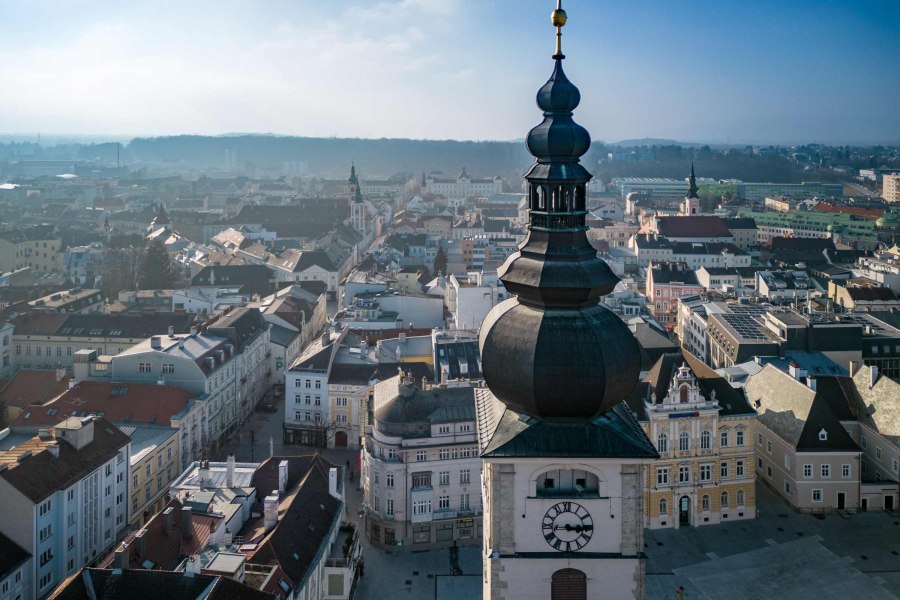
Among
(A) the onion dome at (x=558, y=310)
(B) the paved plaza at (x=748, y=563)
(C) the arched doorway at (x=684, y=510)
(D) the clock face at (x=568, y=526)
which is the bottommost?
(B) the paved plaza at (x=748, y=563)

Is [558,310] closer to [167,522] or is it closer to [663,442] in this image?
[167,522]

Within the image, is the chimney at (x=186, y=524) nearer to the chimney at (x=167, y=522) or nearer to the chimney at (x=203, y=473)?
the chimney at (x=167, y=522)

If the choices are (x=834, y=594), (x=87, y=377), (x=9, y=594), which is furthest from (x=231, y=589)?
(x=87, y=377)

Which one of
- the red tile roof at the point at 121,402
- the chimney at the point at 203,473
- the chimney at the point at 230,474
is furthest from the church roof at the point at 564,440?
the red tile roof at the point at 121,402

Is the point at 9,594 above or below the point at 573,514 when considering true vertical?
below

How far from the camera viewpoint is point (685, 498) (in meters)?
41.5

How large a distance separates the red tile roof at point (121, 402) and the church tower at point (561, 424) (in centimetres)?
3360

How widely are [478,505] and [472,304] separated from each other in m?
27.3

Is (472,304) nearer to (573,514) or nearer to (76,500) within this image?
(76,500)

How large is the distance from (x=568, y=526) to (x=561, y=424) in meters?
1.78

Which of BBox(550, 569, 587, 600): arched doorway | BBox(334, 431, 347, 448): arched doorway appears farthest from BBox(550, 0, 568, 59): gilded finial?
BBox(334, 431, 347, 448): arched doorway

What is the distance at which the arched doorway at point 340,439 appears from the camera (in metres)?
51.5

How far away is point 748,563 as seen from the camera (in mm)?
37500

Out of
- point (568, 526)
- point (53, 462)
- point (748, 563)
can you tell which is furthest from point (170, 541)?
point (748, 563)
